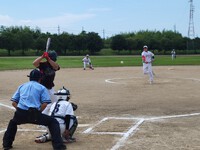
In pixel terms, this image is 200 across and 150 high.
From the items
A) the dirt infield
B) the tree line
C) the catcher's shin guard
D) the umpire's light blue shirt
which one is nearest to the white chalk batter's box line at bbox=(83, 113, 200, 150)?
the dirt infield

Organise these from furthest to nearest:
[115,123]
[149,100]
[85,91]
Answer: [85,91]
[149,100]
[115,123]

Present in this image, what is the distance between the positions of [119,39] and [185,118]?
86.8 meters

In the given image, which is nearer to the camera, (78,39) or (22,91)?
(22,91)

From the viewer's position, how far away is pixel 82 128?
8.54 m

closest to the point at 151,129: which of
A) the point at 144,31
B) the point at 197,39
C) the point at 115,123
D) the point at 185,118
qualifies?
the point at 115,123

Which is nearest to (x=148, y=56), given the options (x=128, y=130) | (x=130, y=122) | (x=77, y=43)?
(x=130, y=122)

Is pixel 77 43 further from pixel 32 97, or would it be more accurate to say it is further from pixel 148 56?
pixel 32 97

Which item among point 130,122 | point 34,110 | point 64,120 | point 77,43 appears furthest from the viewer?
point 77,43

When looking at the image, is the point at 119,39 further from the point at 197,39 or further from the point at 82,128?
the point at 82,128

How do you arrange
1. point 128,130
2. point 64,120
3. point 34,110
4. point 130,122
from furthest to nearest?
point 130,122 < point 128,130 < point 64,120 < point 34,110

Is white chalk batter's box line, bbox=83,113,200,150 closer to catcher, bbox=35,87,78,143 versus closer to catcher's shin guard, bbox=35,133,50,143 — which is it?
catcher, bbox=35,87,78,143

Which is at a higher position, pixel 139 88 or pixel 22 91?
pixel 22 91

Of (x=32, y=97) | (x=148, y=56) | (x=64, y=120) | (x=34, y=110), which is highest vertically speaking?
(x=148, y=56)

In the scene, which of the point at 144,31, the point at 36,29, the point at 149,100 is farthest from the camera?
the point at 144,31
